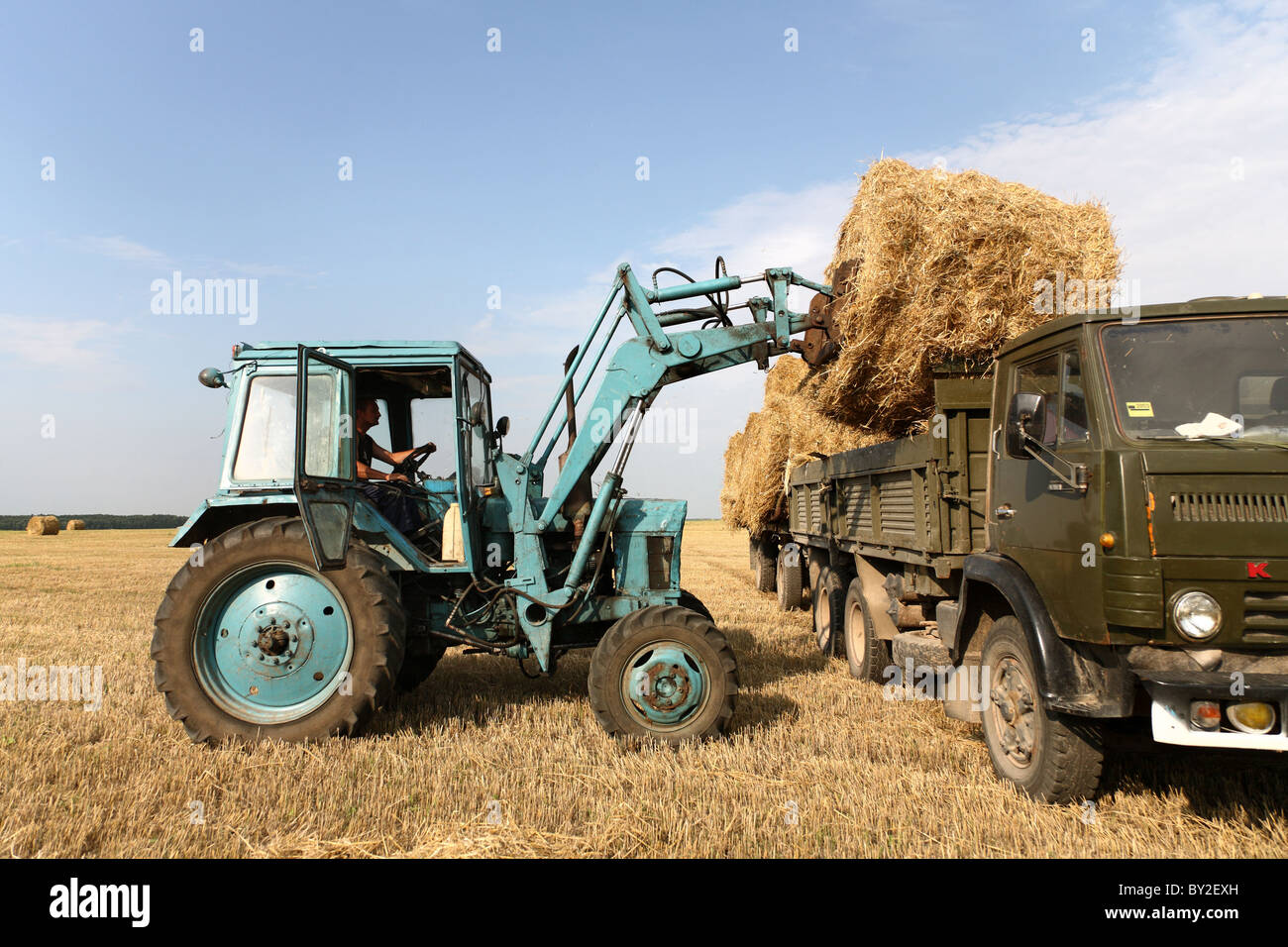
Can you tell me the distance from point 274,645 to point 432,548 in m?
1.21

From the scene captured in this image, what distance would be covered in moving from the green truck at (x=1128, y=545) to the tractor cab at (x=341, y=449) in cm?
349

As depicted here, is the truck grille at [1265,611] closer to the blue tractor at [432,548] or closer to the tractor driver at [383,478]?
the blue tractor at [432,548]

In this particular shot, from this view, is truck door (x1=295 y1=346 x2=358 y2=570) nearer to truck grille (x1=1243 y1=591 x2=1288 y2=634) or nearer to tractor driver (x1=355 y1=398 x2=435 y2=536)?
tractor driver (x1=355 y1=398 x2=435 y2=536)

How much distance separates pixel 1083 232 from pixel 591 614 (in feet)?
14.1

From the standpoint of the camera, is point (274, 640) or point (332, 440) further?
point (332, 440)

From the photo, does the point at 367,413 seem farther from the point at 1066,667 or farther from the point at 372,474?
the point at 1066,667

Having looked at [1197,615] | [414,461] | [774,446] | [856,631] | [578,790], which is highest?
[774,446]

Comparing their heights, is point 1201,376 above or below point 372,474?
above

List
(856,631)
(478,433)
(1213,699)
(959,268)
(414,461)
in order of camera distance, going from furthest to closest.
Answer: (856,631) → (478,433) → (414,461) → (959,268) → (1213,699)

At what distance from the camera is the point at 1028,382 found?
15.5ft

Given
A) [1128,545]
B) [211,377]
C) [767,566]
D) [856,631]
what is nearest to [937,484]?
[1128,545]

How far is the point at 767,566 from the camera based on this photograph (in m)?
14.4

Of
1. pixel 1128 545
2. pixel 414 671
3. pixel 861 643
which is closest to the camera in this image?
pixel 1128 545
